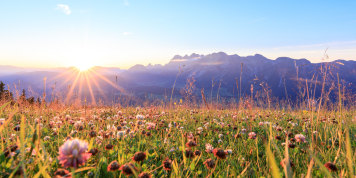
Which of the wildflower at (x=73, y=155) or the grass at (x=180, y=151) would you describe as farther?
the grass at (x=180, y=151)

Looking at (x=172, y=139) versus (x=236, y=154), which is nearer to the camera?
(x=236, y=154)

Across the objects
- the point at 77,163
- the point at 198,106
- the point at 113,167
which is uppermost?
the point at 77,163

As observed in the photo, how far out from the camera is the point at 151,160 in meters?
2.80

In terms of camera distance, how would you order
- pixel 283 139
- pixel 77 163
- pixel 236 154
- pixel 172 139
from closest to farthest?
pixel 77 163 → pixel 236 154 → pixel 172 139 → pixel 283 139

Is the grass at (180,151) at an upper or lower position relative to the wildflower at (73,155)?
lower

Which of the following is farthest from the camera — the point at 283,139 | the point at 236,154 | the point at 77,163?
the point at 283,139

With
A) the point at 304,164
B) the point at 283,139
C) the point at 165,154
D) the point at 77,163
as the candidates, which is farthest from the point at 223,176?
the point at 283,139

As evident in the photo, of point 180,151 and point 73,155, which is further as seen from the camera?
point 180,151

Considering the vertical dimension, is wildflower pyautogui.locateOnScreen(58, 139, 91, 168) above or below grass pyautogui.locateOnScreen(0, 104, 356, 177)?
above

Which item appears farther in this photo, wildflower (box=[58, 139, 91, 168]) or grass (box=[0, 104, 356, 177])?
grass (box=[0, 104, 356, 177])

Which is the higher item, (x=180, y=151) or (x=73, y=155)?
(x=73, y=155)

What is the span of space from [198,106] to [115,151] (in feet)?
30.2

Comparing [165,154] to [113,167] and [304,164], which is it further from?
[304,164]

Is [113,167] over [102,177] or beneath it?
over
